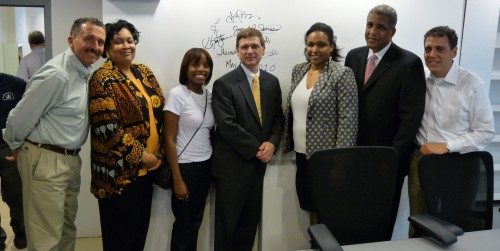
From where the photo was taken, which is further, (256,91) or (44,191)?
(256,91)

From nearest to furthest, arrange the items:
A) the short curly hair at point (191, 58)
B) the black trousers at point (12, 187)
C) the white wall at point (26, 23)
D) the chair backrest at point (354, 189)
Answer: the chair backrest at point (354, 189)
the short curly hair at point (191, 58)
the black trousers at point (12, 187)
the white wall at point (26, 23)

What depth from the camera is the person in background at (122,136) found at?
195 cm

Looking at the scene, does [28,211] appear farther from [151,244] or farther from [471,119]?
[471,119]

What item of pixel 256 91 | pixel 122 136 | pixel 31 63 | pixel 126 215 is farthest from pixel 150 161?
pixel 31 63

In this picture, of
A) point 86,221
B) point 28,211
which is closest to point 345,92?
point 28,211

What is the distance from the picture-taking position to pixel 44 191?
1883 millimetres

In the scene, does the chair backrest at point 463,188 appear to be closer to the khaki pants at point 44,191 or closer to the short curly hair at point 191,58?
the short curly hair at point 191,58

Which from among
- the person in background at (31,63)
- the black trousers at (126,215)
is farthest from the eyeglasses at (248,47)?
the person in background at (31,63)

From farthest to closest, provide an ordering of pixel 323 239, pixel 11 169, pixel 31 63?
pixel 31 63 → pixel 11 169 → pixel 323 239

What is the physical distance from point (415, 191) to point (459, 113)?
53 cm

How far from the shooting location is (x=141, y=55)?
8.02 feet

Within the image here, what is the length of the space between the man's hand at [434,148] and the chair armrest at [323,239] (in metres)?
0.97
